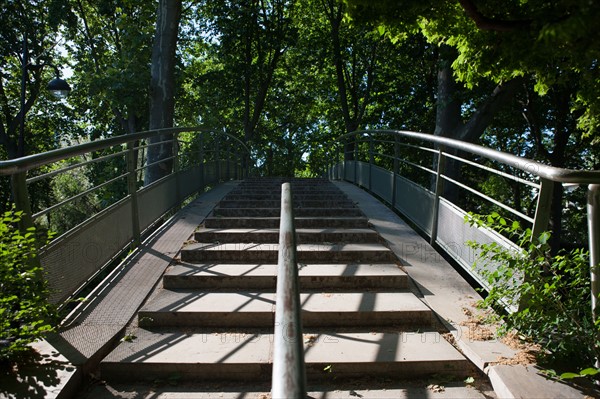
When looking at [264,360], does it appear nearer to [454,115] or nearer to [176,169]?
[176,169]

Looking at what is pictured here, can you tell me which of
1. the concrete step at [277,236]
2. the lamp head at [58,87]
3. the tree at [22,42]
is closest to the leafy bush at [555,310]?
the concrete step at [277,236]

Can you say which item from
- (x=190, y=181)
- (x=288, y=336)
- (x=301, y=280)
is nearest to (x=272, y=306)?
(x=301, y=280)

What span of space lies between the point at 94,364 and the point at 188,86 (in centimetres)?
2083

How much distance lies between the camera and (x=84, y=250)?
12.6 feet

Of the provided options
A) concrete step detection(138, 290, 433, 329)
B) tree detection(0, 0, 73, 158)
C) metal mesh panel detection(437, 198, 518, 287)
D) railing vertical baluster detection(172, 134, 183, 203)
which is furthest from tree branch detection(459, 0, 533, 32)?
tree detection(0, 0, 73, 158)

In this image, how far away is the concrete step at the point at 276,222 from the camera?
583 cm

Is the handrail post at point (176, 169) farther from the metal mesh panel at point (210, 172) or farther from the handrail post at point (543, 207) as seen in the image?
the handrail post at point (543, 207)

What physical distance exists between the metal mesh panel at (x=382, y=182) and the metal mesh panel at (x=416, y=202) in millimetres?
527

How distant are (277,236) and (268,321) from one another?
1.78 meters

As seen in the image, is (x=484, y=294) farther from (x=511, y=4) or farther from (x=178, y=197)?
(x=178, y=197)

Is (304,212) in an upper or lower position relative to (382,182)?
lower

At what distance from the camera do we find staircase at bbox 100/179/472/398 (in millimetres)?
3041

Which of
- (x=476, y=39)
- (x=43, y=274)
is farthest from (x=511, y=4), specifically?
(x=43, y=274)

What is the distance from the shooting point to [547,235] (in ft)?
9.34
